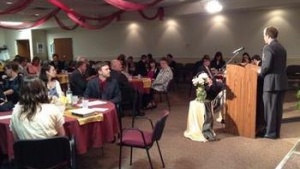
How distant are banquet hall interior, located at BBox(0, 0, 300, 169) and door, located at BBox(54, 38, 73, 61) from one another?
51 mm

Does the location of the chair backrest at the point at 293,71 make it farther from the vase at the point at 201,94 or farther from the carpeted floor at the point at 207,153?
the vase at the point at 201,94

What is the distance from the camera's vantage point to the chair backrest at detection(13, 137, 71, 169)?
8.04 ft

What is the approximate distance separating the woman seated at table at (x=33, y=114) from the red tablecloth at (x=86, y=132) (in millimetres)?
492

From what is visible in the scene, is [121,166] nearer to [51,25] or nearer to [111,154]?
[111,154]

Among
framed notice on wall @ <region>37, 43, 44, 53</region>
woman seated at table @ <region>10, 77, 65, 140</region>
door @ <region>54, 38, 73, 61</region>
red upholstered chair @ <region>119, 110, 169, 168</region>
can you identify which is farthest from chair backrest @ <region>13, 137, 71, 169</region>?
framed notice on wall @ <region>37, 43, 44, 53</region>

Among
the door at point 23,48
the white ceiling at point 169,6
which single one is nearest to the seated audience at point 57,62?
the white ceiling at point 169,6

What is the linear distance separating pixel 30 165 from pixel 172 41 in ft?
34.1

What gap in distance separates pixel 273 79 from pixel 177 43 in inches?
311

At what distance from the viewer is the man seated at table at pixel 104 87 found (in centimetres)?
460

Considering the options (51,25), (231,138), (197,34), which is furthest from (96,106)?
(51,25)

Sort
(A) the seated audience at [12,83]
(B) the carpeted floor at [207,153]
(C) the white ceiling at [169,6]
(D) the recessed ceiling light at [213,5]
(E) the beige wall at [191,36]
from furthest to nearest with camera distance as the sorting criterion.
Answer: (E) the beige wall at [191,36], (D) the recessed ceiling light at [213,5], (C) the white ceiling at [169,6], (A) the seated audience at [12,83], (B) the carpeted floor at [207,153]

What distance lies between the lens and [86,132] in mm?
3410

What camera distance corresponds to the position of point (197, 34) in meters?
11.8

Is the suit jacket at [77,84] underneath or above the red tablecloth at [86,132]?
above
